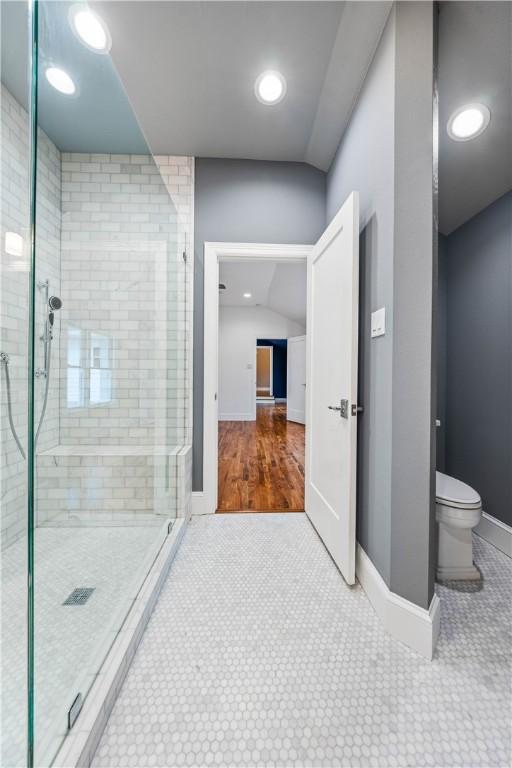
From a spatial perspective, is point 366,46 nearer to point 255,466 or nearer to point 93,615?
point 93,615

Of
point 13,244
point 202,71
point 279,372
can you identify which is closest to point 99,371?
point 13,244

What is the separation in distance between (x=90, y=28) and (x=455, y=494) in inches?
110

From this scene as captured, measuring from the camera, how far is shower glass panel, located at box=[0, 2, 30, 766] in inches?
31.1

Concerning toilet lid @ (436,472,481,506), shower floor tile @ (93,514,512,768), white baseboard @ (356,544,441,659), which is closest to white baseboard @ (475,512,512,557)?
shower floor tile @ (93,514,512,768)

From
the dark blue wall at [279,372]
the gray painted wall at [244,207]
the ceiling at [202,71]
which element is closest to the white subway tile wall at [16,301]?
the ceiling at [202,71]

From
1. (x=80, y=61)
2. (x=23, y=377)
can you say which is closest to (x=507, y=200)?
(x=80, y=61)

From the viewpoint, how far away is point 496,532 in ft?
5.82

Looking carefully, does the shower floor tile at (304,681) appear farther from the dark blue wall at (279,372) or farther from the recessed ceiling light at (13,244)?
the dark blue wall at (279,372)

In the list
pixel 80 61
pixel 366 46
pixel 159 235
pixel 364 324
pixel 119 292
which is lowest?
pixel 364 324

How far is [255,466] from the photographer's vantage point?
132 inches

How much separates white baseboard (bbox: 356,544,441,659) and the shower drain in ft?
3.93

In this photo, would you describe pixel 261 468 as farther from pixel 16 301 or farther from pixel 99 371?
pixel 16 301

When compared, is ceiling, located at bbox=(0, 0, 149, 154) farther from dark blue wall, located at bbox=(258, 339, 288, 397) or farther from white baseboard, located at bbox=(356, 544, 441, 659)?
dark blue wall, located at bbox=(258, 339, 288, 397)

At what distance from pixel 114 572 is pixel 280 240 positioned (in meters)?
2.25
